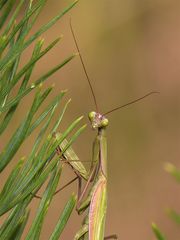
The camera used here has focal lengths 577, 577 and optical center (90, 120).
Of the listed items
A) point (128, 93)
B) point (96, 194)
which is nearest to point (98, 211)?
point (96, 194)

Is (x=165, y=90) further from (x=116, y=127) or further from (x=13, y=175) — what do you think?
(x=13, y=175)

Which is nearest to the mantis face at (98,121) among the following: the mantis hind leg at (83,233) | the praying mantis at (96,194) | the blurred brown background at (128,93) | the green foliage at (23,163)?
the praying mantis at (96,194)

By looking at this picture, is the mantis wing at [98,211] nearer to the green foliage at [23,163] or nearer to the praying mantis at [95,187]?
the praying mantis at [95,187]

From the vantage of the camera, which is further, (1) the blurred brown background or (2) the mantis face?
(1) the blurred brown background

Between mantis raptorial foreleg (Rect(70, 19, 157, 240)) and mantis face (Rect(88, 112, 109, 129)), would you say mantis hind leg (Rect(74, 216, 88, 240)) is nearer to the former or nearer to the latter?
mantis raptorial foreleg (Rect(70, 19, 157, 240))

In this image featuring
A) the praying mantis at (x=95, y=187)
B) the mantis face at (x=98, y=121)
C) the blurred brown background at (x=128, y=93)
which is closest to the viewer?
the praying mantis at (x=95, y=187)

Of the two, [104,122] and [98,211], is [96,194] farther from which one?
[104,122]

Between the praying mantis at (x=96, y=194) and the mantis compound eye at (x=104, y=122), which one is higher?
the mantis compound eye at (x=104, y=122)

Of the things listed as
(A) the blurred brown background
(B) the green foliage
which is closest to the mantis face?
(B) the green foliage
